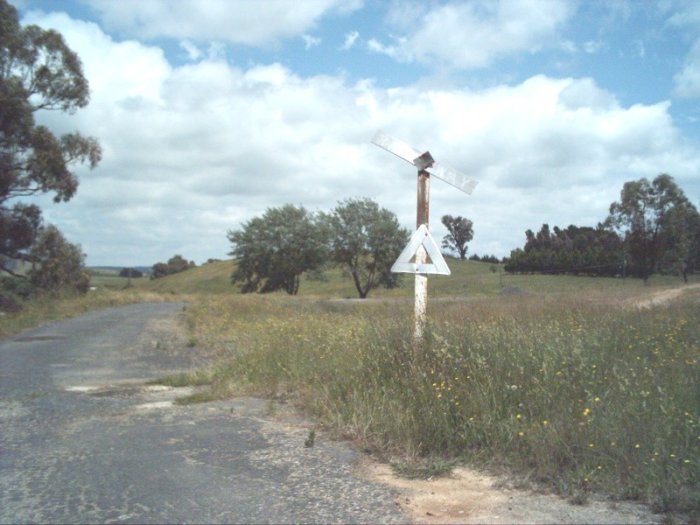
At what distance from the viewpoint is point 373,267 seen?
54312 millimetres

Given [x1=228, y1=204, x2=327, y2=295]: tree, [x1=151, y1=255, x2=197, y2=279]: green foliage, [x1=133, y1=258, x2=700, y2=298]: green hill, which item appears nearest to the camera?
[x1=133, y1=258, x2=700, y2=298]: green hill

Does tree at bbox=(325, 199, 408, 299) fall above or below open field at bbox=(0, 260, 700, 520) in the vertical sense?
above

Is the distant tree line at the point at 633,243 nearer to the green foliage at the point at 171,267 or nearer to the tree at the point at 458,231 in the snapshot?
the tree at the point at 458,231

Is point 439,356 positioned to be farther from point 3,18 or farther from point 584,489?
point 3,18

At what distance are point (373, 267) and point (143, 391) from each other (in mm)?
45326

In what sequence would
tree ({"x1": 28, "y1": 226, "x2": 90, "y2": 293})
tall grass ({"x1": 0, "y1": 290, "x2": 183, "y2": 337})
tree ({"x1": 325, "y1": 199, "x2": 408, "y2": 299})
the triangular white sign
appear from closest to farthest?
the triangular white sign → tall grass ({"x1": 0, "y1": 290, "x2": 183, "y2": 337}) → tree ({"x1": 28, "y1": 226, "x2": 90, "y2": 293}) → tree ({"x1": 325, "y1": 199, "x2": 408, "y2": 299})

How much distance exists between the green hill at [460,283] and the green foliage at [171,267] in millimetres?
13289

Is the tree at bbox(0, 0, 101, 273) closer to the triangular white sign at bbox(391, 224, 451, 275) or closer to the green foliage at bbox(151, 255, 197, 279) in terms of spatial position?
the triangular white sign at bbox(391, 224, 451, 275)

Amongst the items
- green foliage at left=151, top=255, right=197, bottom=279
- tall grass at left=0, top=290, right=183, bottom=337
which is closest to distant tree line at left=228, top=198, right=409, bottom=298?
A: tall grass at left=0, top=290, right=183, bottom=337

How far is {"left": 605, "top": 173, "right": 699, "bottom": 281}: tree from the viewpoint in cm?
5734

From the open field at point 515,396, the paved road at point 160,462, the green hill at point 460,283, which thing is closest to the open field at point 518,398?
the open field at point 515,396

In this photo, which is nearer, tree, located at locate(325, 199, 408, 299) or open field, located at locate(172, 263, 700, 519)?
open field, located at locate(172, 263, 700, 519)

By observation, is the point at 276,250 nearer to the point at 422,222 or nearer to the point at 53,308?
the point at 53,308

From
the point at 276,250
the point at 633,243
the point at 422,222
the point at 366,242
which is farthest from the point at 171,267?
the point at 422,222
